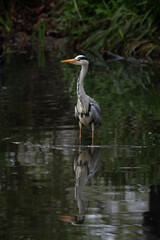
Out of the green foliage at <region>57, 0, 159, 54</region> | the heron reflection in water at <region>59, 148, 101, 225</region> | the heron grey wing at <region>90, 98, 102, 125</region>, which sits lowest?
the heron reflection in water at <region>59, 148, 101, 225</region>

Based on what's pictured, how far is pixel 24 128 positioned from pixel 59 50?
14.0 metres

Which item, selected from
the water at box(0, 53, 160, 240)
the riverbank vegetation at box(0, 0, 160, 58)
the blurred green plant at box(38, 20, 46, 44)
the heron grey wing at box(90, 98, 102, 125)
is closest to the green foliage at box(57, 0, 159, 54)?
the riverbank vegetation at box(0, 0, 160, 58)

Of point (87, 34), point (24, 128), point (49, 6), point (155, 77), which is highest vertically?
point (49, 6)

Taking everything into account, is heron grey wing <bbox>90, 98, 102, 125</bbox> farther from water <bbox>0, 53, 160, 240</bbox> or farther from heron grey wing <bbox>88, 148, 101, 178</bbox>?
heron grey wing <bbox>88, 148, 101, 178</bbox>

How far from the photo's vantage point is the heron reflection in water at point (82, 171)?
5.94 m

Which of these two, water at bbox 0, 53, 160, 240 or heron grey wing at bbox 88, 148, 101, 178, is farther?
heron grey wing at bbox 88, 148, 101, 178

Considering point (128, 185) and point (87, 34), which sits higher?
point (87, 34)

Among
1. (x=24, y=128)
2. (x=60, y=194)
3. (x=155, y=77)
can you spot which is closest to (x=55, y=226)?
(x=60, y=194)

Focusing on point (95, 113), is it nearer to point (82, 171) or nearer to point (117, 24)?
point (82, 171)

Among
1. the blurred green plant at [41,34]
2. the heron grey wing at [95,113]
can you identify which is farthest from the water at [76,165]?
the blurred green plant at [41,34]

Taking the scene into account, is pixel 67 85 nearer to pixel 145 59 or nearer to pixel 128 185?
pixel 145 59

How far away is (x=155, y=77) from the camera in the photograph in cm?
1599

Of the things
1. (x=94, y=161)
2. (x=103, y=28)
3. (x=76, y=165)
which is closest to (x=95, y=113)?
(x=94, y=161)

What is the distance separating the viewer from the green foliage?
20.9 m
